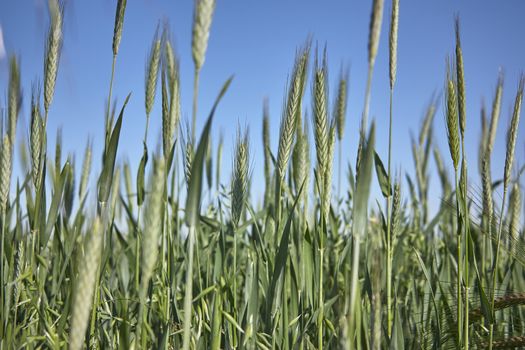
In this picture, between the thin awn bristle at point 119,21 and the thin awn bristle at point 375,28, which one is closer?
the thin awn bristle at point 375,28

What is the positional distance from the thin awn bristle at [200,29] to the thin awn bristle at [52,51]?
2.35ft

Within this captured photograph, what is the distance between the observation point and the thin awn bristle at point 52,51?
1395 millimetres

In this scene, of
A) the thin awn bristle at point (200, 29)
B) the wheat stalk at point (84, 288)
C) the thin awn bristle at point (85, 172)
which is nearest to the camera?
the wheat stalk at point (84, 288)

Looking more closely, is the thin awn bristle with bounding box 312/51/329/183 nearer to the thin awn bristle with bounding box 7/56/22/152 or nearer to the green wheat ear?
the green wheat ear

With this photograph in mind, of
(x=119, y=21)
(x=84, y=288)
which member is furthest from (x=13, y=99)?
(x=84, y=288)

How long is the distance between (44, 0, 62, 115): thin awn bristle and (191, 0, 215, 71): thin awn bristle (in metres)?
0.72

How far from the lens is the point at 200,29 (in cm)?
84

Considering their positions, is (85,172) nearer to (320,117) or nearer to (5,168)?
(5,168)

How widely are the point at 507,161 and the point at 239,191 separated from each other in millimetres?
739

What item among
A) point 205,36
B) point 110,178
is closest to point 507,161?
point 205,36

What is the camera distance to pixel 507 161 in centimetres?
135

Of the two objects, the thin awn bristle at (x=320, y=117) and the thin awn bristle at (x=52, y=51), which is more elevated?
the thin awn bristle at (x=52, y=51)

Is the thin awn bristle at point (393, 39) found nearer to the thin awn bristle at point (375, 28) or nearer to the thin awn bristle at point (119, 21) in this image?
the thin awn bristle at point (375, 28)

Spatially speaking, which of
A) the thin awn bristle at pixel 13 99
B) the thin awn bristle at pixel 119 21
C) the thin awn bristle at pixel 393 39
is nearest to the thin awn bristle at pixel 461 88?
the thin awn bristle at pixel 393 39
